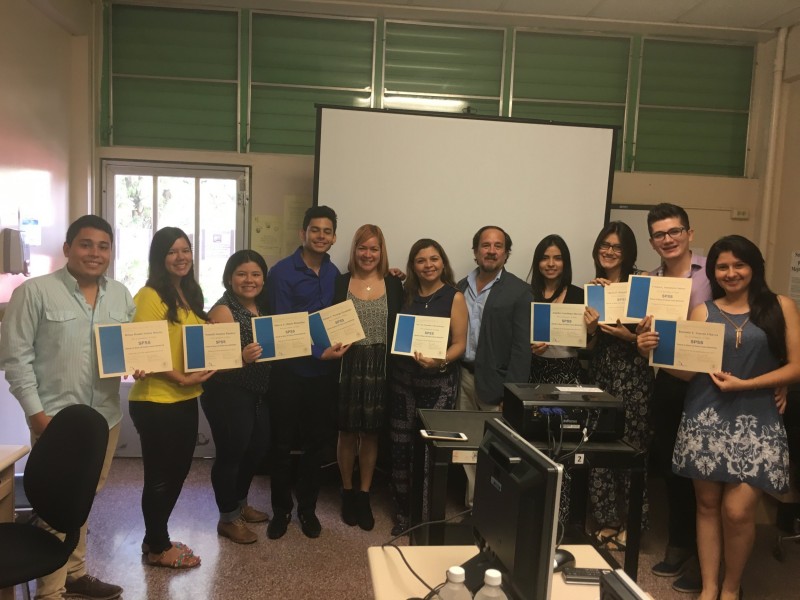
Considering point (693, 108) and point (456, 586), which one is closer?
point (456, 586)

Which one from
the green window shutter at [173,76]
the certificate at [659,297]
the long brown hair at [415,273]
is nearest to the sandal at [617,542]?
the certificate at [659,297]

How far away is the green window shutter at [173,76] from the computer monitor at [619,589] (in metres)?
3.87

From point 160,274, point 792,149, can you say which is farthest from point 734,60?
point 160,274

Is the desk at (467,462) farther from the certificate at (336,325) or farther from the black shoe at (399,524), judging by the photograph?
the black shoe at (399,524)

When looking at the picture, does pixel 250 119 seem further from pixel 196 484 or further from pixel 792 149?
pixel 792 149

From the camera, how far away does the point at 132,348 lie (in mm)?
2236

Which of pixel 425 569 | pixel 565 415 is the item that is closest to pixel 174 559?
pixel 425 569

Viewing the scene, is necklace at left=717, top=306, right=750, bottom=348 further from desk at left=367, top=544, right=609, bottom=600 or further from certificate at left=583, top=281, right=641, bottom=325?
desk at left=367, top=544, right=609, bottom=600

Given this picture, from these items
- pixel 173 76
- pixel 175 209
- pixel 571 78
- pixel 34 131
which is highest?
pixel 571 78

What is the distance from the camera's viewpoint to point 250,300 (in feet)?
9.03

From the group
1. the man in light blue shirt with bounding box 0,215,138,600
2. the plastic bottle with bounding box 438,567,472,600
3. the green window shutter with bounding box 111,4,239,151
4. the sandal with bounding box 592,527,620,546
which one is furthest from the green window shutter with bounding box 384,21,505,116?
the plastic bottle with bounding box 438,567,472,600

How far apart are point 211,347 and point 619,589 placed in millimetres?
1958

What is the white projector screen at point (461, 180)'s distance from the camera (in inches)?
140

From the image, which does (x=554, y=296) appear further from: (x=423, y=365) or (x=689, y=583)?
(x=689, y=583)
